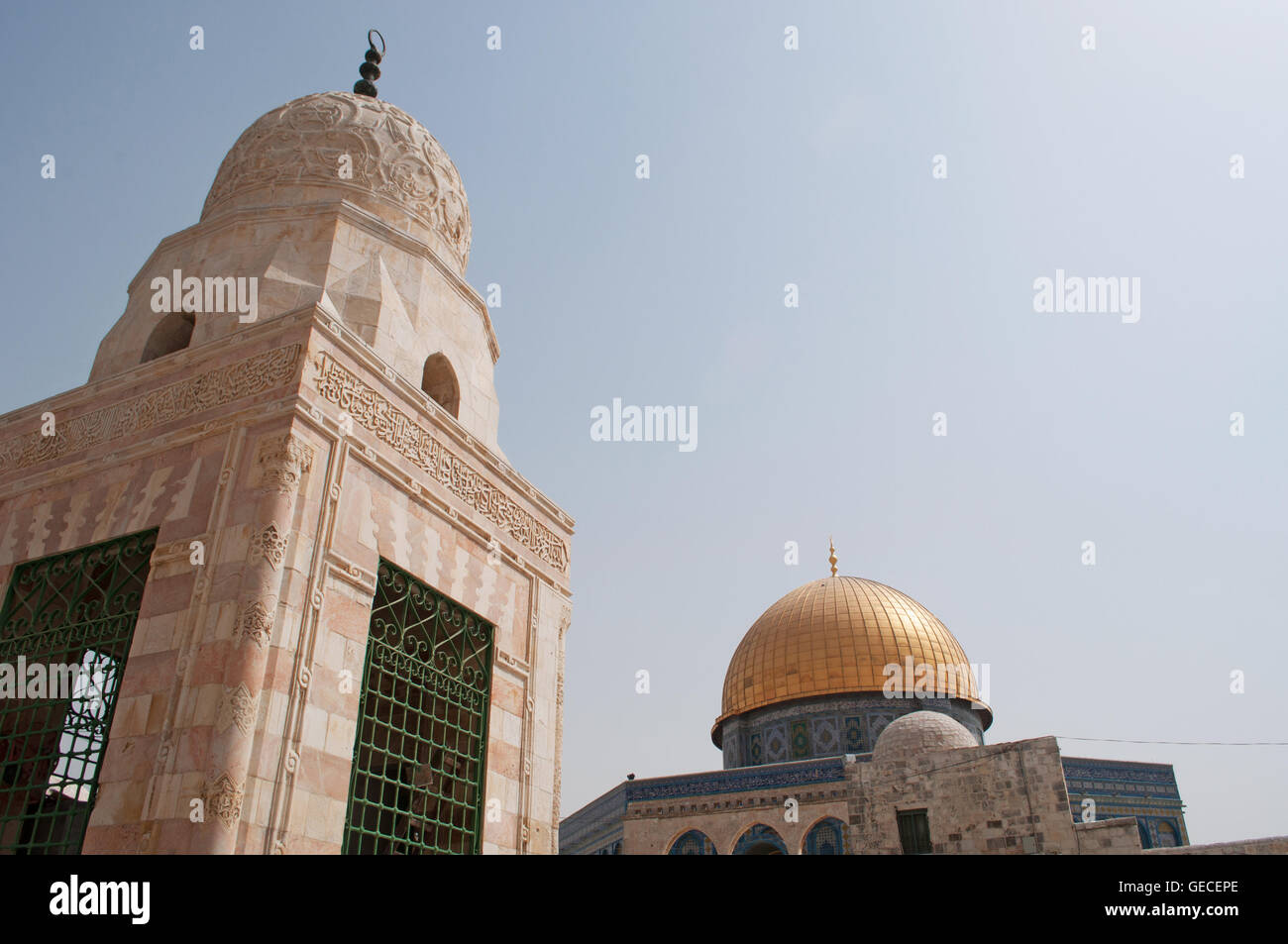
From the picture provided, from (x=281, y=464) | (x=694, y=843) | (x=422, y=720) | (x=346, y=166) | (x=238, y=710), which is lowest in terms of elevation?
(x=238, y=710)

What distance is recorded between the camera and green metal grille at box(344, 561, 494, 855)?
5.94 m

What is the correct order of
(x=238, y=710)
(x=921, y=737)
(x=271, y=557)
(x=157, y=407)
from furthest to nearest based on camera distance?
(x=921, y=737)
(x=157, y=407)
(x=271, y=557)
(x=238, y=710)

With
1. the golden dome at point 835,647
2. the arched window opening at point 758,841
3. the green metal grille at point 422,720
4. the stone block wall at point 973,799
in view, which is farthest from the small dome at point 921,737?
the green metal grille at point 422,720

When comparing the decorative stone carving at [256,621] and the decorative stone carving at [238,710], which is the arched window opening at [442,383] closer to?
the decorative stone carving at [256,621]

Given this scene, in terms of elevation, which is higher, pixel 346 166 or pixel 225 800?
pixel 346 166

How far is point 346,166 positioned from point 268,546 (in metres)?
4.48

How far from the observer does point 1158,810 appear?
72.7ft

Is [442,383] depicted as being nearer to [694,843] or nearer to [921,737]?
[921,737]

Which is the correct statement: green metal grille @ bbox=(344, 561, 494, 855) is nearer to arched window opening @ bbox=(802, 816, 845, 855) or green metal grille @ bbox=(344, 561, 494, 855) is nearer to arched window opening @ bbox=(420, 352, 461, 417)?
arched window opening @ bbox=(420, 352, 461, 417)

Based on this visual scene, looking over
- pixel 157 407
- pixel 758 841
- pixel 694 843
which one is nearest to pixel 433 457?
pixel 157 407

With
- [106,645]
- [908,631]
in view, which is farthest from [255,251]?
[908,631]

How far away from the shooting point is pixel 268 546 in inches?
209
